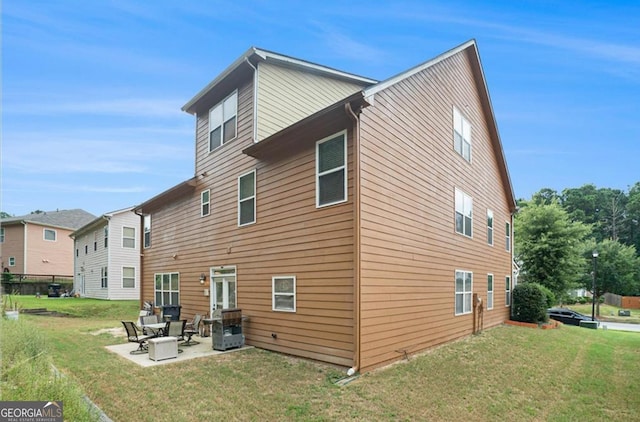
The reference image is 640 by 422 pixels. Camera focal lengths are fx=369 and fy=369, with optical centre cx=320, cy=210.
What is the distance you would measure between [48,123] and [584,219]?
64.7 meters

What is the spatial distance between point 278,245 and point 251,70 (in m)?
5.27

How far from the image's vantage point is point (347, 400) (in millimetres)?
5875

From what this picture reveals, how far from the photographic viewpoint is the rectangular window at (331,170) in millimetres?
7949

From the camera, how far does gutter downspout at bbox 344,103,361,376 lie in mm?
7176

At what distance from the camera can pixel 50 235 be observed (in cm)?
3472

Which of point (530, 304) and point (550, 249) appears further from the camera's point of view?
point (550, 249)

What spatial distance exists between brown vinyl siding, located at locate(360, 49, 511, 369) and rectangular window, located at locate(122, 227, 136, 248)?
2180 cm

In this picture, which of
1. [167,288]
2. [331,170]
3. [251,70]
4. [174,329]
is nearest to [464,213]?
[331,170]

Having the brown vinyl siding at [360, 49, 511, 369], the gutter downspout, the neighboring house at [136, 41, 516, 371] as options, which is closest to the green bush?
the neighboring house at [136, 41, 516, 371]

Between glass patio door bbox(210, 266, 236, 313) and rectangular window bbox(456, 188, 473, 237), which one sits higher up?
rectangular window bbox(456, 188, 473, 237)

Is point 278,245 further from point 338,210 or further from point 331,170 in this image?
point 331,170

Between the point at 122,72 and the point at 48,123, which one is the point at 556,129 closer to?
the point at 122,72

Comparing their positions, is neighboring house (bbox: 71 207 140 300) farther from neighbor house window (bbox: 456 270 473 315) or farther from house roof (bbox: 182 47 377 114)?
neighbor house window (bbox: 456 270 473 315)

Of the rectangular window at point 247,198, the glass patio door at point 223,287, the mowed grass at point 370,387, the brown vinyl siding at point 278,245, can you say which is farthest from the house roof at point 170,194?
the mowed grass at point 370,387
